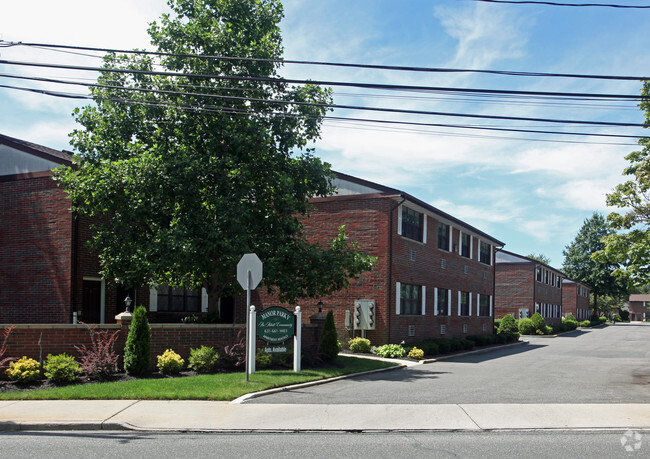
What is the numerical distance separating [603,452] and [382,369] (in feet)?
36.2

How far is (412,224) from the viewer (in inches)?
1096

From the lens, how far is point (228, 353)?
1692cm

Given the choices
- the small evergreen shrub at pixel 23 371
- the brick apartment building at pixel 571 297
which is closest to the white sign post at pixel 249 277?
the small evergreen shrub at pixel 23 371

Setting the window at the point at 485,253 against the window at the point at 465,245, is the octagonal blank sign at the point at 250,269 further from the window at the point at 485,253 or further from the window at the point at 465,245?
the window at the point at 485,253

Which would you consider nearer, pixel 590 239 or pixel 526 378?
pixel 526 378

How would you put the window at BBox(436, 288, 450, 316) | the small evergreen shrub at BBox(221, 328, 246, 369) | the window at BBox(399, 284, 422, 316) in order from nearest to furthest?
the small evergreen shrub at BBox(221, 328, 246, 369) < the window at BBox(399, 284, 422, 316) < the window at BBox(436, 288, 450, 316)

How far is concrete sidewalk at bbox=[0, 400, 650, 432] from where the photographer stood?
9797 millimetres

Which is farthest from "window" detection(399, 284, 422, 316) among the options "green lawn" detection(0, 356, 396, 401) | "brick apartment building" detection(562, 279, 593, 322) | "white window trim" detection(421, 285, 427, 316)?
"brick apartment building" detection(562, 279, 593, 322)

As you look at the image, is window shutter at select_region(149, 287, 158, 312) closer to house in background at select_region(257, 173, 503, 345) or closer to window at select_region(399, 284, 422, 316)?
house in background at select_region(257, 173, 503, 345)

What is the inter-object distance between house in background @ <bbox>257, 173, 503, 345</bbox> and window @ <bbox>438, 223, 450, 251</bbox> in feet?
0.17

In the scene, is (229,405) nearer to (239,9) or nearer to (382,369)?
(382,369)

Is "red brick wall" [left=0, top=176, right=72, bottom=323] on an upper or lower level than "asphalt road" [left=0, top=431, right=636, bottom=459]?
upper

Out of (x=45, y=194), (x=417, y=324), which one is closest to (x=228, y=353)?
(x=45, y=194)

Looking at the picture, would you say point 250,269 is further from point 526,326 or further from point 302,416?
point 526,326
